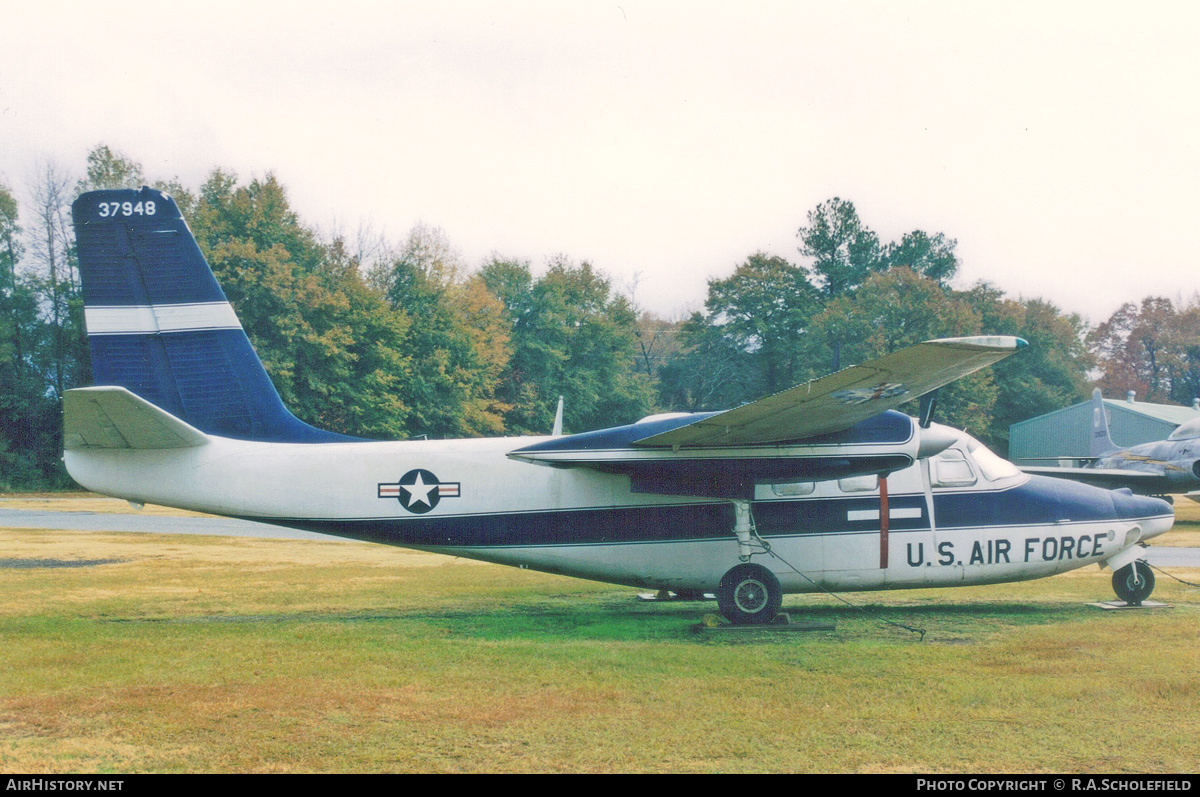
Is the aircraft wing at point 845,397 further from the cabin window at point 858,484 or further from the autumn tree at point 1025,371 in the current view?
the autumn tree at point 1025,371

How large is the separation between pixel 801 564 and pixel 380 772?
649 cm

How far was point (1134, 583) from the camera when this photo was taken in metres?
11.4

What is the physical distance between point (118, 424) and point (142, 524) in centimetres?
1739

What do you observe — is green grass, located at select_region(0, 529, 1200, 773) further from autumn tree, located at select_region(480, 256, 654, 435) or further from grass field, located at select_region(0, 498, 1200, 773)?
autumn tree, located at select_region(480, 256, 654, 435)

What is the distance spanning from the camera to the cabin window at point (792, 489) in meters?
10.8

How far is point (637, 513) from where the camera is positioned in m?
10.7

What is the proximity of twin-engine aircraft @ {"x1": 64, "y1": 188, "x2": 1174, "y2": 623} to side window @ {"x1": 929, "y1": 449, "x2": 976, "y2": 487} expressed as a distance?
0.08 ft

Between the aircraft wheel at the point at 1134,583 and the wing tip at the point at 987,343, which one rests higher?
the wing tip at the point at 987,343

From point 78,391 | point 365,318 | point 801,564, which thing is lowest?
point 801,564

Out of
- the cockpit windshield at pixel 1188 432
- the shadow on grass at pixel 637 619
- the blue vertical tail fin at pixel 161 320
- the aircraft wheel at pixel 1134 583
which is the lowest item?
the shadow on grass at pixel 637 619

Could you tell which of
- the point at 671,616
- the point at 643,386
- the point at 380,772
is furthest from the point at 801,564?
the point at 643,386

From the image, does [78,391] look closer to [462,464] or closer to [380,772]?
[462,464]

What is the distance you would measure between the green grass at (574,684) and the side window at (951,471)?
1.69 m

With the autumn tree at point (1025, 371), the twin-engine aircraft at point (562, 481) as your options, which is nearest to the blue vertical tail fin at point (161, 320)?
the twin-engine aircraft at point (562, 481)
